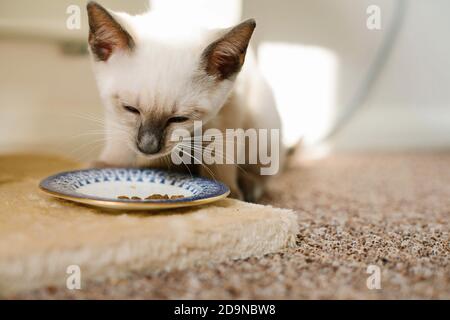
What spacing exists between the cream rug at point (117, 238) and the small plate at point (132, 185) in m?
0.04

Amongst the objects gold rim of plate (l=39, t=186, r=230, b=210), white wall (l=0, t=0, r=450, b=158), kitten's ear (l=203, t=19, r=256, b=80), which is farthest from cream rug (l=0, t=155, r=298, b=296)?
white wall (l=0, t=0, r=450, b=158)

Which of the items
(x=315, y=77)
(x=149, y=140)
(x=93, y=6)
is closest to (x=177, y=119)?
(x=149, y=140)

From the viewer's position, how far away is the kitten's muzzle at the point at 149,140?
122 centimetres

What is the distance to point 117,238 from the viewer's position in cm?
92

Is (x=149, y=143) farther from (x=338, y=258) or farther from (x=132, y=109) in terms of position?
(x=338, y=258)

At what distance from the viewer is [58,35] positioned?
6.81ft

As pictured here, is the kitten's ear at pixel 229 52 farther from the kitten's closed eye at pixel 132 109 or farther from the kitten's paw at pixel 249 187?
the kitten's paw at pixel 249 187

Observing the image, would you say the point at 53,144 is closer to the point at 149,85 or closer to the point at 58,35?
the point at 58,35

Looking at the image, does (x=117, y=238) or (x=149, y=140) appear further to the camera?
(x=149, y=140)

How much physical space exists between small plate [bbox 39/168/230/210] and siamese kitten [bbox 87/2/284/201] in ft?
0.33

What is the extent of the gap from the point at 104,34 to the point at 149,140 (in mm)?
303

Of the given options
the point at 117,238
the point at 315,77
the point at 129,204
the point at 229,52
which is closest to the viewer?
the point at 117,238

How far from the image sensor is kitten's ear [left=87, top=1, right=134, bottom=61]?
1192mm

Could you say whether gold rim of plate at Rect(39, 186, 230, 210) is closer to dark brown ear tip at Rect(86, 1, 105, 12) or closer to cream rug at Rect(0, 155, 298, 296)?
cream rug at Rect(0, 155, 298, 296)
